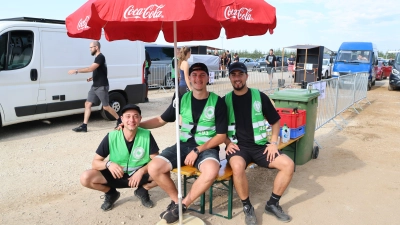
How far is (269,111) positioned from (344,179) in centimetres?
182

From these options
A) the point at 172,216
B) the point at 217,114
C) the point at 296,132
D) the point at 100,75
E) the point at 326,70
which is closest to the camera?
the point at 172,216

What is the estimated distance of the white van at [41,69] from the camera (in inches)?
257

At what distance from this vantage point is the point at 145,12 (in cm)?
247

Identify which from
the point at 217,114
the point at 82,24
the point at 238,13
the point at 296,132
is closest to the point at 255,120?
the point at 217,114

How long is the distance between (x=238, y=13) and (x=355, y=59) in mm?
18251

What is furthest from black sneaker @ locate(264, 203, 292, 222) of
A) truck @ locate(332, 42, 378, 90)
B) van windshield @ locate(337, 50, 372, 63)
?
van windshield @ locate(337, 50, 372, 63)

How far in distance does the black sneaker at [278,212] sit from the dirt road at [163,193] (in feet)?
0.26

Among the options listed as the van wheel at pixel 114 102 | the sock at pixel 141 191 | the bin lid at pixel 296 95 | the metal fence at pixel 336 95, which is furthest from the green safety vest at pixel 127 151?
the van wheel at pixel 114 102

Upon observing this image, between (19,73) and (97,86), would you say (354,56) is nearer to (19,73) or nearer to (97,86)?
(97,86)

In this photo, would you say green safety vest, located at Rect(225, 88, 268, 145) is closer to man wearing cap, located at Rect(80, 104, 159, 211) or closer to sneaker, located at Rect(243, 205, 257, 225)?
sneaker, located at Rect(243, 205, 257, 225)

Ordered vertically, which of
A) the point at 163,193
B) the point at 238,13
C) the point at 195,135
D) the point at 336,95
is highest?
the point at 238,13

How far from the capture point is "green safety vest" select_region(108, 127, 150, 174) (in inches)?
141

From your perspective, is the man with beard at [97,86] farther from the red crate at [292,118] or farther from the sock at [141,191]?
the red crate at [292,118]

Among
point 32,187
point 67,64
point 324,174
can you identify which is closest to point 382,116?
point 324,174
